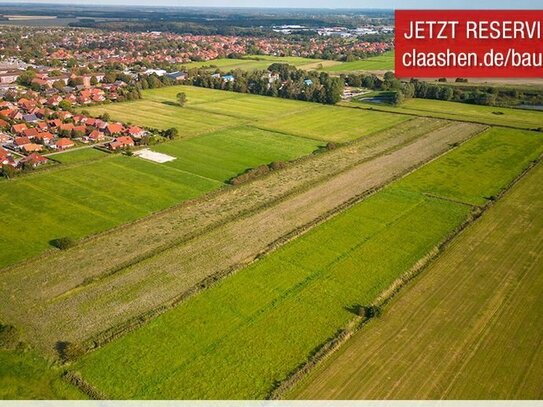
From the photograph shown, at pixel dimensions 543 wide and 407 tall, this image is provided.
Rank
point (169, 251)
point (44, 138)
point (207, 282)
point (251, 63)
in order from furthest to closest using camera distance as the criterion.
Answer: point (251, 63) → point (44, 138) → point (169, 251) → point (207, 282)

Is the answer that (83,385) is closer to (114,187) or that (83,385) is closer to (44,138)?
(114,187)

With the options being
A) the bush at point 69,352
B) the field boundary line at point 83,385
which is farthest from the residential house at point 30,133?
the field boundary line at point 83,385

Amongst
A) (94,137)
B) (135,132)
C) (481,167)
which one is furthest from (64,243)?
(481,167)

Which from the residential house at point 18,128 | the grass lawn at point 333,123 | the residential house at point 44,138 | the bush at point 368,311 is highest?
the residential house at point 18,128

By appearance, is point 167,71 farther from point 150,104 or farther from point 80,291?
point 80,291

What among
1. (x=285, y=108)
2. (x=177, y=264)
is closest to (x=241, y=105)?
(x=285, y=108)

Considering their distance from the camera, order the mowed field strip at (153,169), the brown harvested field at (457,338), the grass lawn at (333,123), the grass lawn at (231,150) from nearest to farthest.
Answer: the brown harvested field at (457,338), the mowed field strip at (153,169), the grass lawn at (231,150), the grass lawn at (333,123)

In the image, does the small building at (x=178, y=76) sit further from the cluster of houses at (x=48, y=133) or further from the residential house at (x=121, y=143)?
the residential house at (x=121, y=143)

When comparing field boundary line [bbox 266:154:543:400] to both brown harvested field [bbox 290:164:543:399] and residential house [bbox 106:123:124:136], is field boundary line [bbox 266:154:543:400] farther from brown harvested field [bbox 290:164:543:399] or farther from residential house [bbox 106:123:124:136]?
residential house [bbox 106:123:124:136]
